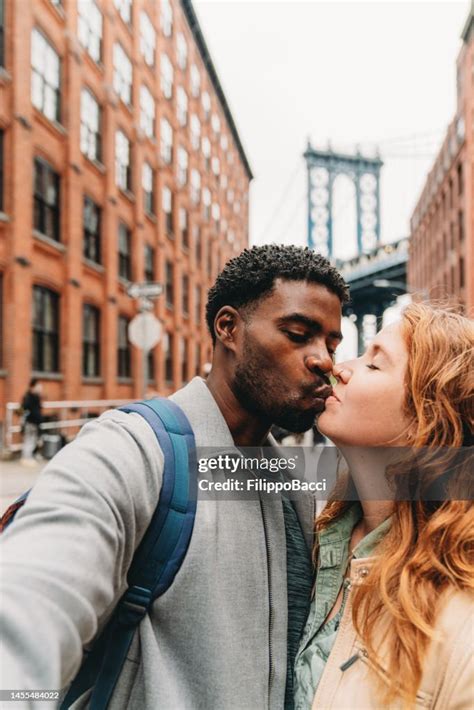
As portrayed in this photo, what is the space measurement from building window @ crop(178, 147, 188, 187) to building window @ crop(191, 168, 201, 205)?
4.35ft

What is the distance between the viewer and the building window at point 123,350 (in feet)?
68.8

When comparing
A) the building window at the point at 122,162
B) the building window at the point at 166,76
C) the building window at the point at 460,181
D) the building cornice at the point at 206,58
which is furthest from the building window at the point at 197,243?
the building window at the point at 460,181

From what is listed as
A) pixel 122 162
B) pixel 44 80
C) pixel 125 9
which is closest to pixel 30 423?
pixel 44 80

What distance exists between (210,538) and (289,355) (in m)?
0.57

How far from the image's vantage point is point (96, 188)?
19.0 metres

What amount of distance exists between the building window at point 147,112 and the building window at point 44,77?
701cm

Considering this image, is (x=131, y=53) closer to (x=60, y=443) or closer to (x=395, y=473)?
(x=60, y=443)

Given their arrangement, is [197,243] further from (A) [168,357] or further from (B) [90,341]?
(B) [90,341]

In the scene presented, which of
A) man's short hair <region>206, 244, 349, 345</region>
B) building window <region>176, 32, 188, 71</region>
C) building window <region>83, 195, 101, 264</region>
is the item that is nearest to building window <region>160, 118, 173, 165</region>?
building window <region>176, 32, 188, 71</region>

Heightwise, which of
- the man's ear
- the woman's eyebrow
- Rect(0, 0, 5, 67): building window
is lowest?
the woman's eyebrow

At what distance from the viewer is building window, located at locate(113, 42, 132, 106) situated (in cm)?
2089

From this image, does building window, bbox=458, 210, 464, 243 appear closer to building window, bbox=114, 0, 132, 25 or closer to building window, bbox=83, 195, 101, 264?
building window, bbox=114, 0, 132, 25

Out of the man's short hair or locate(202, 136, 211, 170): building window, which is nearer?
the man's short hair

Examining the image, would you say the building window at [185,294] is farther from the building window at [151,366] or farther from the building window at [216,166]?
the building window at [216,166]
